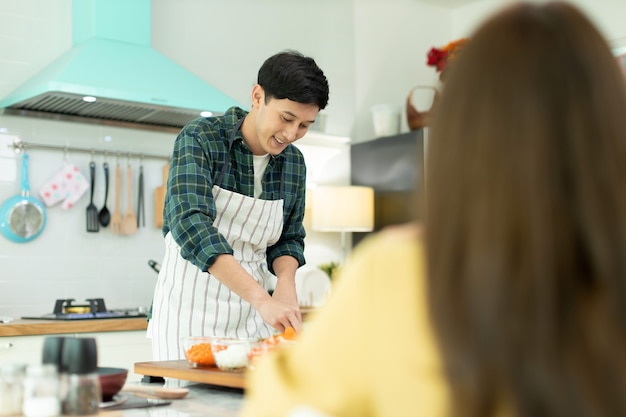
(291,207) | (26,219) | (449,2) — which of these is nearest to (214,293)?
(291,207)

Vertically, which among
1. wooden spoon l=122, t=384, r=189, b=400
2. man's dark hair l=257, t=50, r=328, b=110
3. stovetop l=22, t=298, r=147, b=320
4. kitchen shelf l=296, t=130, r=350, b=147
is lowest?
wooden spoon l=122, t=384, r=189, b=400

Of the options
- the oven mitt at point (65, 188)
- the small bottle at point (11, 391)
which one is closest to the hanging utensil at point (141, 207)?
the oven mitt at point (65, 188)

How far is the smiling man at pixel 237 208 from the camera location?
223cm

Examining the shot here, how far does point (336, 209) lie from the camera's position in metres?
4.69

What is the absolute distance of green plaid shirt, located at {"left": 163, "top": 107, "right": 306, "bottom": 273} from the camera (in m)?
2.19

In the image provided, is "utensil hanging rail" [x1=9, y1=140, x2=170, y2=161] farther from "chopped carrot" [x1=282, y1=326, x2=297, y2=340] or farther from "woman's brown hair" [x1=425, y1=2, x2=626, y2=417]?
"woman's brown hair" [x1=425, y1=2, x2=626, y2=417]

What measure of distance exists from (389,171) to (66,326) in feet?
7.54

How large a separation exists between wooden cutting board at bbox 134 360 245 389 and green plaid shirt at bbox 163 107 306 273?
0.41 meters

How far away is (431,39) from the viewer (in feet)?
18.7

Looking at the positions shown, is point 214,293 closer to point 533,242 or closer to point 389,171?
point 533,242

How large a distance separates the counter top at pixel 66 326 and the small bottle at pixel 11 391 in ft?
6.83

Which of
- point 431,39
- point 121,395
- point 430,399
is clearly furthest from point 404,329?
point 431,39

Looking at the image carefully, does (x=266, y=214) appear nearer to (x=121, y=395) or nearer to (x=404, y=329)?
(x=121, y=395)

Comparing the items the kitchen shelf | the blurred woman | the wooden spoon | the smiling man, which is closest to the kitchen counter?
the wooden spoon
